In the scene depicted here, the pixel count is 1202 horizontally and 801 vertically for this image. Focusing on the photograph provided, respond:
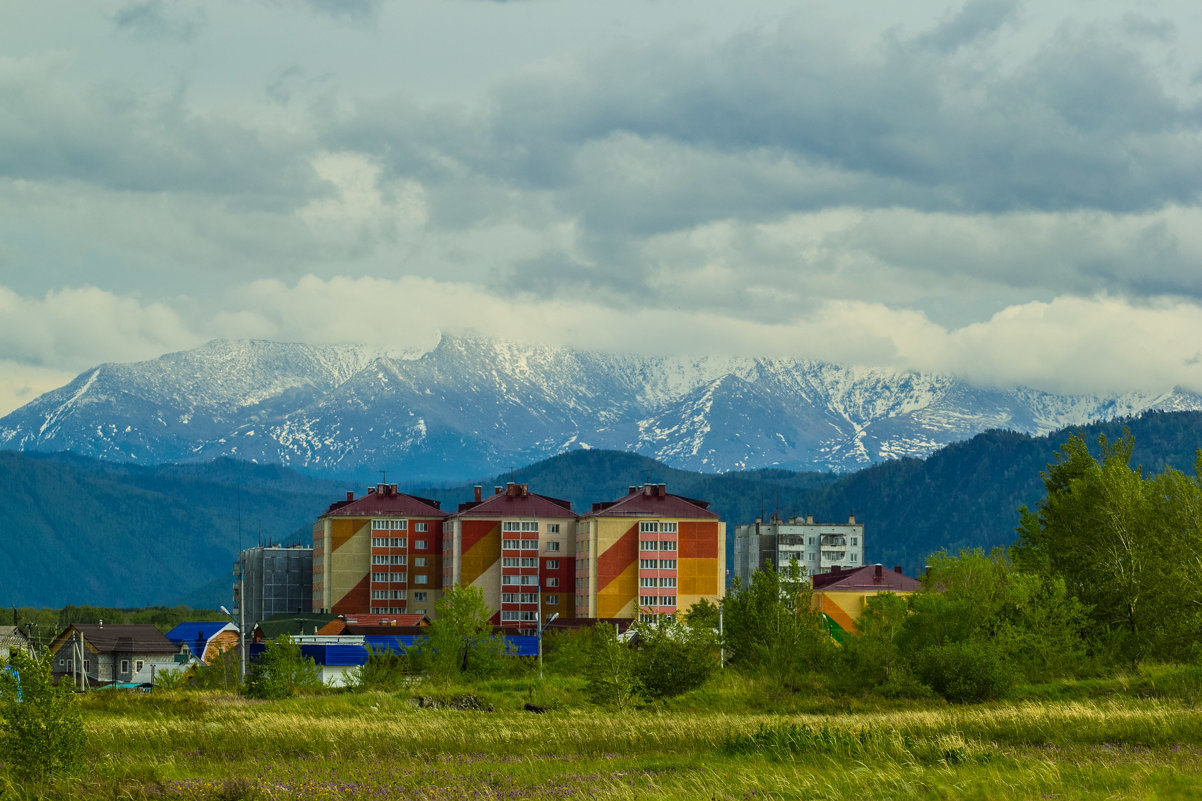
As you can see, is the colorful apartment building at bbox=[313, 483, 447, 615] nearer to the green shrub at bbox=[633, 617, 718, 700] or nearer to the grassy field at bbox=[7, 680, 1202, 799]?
the green shrub at bbox=[633, 617, 718, 700]

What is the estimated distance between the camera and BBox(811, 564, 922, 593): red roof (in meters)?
177

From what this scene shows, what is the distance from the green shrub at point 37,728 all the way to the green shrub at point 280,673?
136ft

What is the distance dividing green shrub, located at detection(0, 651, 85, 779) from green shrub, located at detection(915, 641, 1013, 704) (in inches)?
1818

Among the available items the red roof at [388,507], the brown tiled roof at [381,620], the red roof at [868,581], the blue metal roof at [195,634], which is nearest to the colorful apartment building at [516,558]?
the brown tiled roof at [381,620]

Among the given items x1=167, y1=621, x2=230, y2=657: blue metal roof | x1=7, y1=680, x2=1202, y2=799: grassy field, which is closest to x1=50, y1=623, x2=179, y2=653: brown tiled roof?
x1=167, y1=621, x2=230, y2=657: blue metal roof

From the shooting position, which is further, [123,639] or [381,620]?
[123,639]

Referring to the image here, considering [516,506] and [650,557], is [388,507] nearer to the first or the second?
[516,506]

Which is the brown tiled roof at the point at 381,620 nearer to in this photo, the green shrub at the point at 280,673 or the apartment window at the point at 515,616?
the apartment window at the point at 515,616

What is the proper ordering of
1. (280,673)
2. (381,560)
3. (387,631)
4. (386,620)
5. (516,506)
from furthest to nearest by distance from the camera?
(381,560), (516,506), (386,620), (387,631), (280,673)

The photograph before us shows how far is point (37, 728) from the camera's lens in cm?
3459

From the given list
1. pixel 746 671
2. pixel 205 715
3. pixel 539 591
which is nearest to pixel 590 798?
pixel 205 715

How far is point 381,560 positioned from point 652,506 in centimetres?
3951

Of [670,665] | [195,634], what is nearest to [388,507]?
[195,634]

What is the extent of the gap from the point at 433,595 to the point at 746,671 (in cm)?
11584
